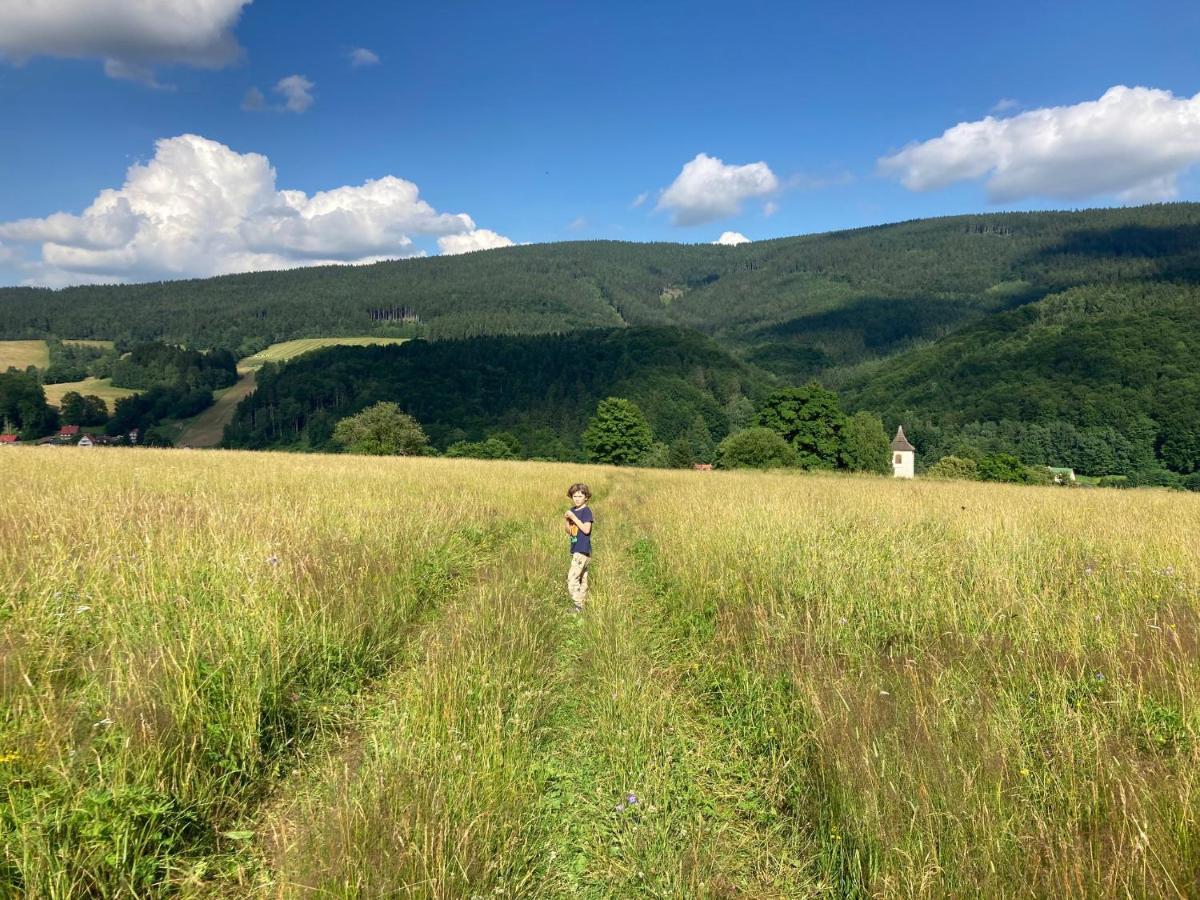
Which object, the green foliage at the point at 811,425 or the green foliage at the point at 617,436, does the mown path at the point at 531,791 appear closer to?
the green foliage at the point at 811,425

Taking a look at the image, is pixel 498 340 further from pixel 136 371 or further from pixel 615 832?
pixel 615 832

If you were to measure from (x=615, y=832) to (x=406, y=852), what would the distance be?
113 centimetres

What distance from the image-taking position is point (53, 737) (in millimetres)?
2678

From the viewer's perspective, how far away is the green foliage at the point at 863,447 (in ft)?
186

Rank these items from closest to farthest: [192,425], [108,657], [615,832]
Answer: [615,832] < [108,657] < [192,425]

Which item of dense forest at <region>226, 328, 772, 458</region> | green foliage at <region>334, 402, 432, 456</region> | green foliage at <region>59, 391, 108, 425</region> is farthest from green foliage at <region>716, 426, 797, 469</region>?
green foliage at <region>59, 391, 108, 425</region>

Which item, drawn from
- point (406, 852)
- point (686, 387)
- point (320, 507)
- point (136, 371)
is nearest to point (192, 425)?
point (136, 371)

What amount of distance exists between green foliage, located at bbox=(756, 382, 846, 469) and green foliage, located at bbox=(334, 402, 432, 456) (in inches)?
1487

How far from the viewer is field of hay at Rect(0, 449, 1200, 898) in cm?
238

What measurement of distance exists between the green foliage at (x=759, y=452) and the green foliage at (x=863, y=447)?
26.8ft

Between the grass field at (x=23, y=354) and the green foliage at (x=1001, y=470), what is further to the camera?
the grass field at (x=23, y=354)

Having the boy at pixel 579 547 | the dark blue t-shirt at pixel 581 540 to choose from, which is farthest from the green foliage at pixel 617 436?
the dark blue t-shirt at pixel 581 540

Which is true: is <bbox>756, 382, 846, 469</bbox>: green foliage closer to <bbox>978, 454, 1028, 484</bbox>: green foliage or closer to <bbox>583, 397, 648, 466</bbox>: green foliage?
<bbox>583, 397, 648, 466</bbox>: green foliage

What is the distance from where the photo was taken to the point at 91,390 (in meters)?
130
